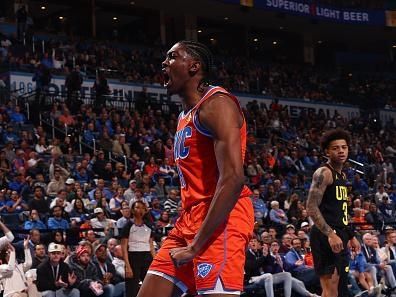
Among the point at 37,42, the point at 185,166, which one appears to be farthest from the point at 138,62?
the point at 185,166

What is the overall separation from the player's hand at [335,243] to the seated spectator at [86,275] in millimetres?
4911

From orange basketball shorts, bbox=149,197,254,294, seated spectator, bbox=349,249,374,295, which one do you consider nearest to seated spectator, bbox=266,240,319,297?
seated spectator, bbox=349,249,374,295

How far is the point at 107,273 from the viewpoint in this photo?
1146cm

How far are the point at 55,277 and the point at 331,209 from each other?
4729mm

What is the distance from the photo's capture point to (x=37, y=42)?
24.8 metres

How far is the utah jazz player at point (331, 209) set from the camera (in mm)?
7293

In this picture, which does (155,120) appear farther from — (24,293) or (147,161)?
(24,293)

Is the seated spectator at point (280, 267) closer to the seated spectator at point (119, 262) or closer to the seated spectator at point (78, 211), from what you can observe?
the seated spectator at point (119, 262)

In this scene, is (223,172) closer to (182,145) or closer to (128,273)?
(182,145)

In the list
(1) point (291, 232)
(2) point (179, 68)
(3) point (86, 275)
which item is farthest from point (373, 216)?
(2) point (179, 68)

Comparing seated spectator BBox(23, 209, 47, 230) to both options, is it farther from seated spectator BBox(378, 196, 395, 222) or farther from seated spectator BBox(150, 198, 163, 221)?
seated spectator BBox(378, 196, 395, 222)

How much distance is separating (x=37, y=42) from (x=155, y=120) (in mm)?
5757

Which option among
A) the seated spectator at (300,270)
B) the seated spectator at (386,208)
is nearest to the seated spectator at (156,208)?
the seated spectator at (300,270)

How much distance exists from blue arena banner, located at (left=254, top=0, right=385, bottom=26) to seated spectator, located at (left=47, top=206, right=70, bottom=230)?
19.1 metres
